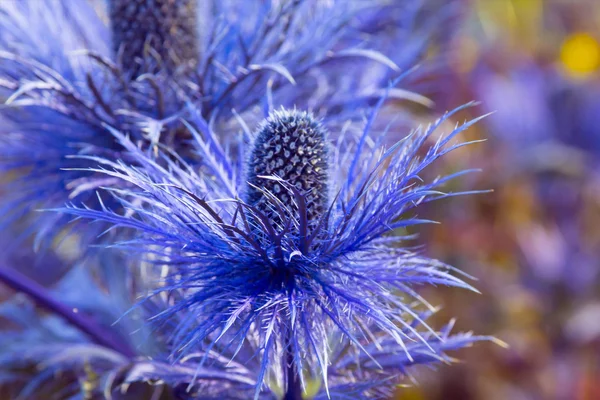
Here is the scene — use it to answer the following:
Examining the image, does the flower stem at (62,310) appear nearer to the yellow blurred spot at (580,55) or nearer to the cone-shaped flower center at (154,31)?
the cone-shaped flower center at (154,31)

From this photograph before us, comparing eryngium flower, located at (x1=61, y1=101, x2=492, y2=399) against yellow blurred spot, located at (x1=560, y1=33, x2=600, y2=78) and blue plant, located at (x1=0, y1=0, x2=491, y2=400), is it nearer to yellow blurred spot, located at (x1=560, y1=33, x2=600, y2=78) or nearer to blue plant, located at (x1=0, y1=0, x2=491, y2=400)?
blue plant, located at (x1=0, y1=0, x2=491, y2=400)

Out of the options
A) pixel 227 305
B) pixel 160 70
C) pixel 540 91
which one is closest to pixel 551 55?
pixel 540 91

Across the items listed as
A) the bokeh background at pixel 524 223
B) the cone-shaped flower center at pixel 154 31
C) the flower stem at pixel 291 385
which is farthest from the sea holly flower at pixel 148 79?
the bokeh background at pixel 524 223

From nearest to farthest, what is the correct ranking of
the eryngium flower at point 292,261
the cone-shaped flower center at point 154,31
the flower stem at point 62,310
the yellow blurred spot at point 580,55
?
the eryngium flower at point 292,261 → the flower stem at point 62,310 → the cone-shaped flower center at point 154,31 → the yellow blurred spot at point 580,55

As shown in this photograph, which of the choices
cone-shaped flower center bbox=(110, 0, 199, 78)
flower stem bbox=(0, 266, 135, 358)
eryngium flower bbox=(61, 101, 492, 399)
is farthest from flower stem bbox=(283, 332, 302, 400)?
cone-shaped flower center bbox=(110, 0, 199, 78)

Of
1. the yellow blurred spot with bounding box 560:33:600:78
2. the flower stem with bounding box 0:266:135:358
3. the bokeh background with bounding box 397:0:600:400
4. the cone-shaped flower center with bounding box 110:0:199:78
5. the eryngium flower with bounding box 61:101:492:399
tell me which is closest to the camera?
the eryngium flower with bounding box 61:101:492:399
